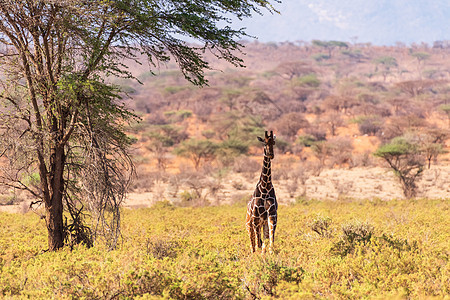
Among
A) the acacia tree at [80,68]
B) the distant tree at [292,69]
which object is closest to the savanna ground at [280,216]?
the acacia tree at [80,68]

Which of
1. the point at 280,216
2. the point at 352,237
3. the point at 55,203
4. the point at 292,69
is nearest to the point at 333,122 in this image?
the point at 280,216

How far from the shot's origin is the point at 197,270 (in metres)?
4.85

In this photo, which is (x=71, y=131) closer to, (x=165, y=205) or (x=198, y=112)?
(x=165, y=205)

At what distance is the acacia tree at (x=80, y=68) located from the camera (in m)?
6.19

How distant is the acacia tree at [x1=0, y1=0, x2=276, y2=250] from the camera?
244 inches

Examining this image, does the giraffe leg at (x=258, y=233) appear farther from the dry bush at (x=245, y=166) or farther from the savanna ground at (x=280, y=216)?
the dry bush at (x=245, y=166)

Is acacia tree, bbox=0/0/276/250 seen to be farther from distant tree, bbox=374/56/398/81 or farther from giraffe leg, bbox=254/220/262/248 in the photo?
distant tree, bbox=374/56/398/81

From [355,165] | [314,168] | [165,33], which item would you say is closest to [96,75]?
[165,33]

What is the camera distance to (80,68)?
671cm

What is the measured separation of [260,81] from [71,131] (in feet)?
194

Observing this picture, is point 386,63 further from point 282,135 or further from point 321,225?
point 321,225

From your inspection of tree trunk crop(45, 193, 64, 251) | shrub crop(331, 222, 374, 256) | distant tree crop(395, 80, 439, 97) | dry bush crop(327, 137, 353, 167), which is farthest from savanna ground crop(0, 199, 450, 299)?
distant tree crop(395, 80, 439, 97)

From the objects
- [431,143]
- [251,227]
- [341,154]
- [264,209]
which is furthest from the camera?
[341,154]

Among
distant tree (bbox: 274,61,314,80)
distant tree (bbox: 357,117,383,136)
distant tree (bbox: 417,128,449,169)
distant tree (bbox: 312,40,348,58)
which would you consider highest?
distant tree (bbox: 312,40,348,58)
